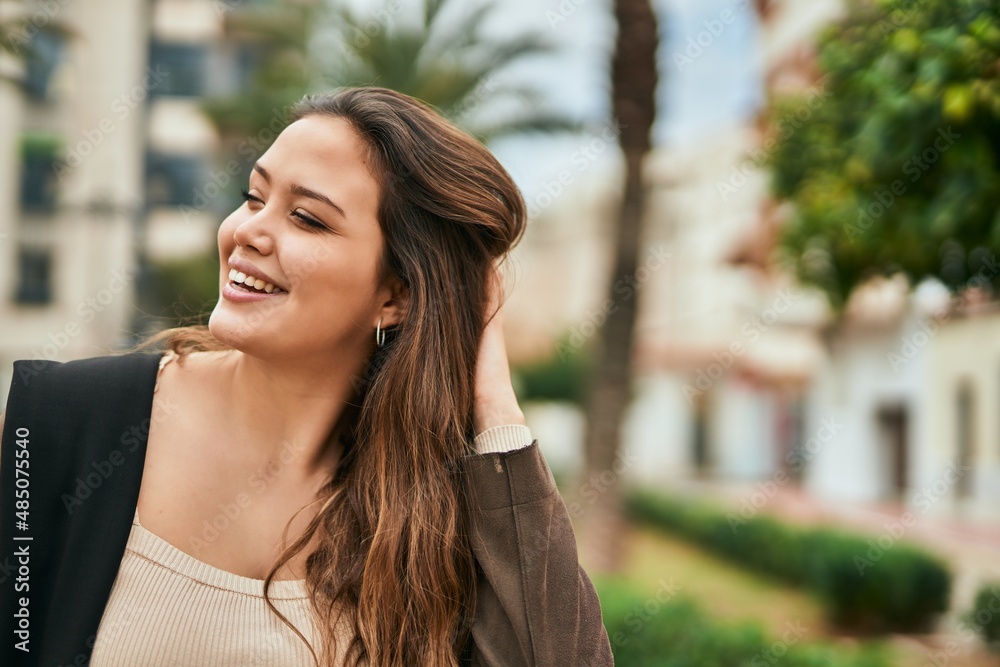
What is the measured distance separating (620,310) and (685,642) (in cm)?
497

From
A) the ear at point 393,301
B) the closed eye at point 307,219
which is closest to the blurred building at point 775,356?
the ear at point 393,301

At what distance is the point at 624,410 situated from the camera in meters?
9.96

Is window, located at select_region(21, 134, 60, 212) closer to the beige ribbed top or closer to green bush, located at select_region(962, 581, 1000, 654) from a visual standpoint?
green bush, located at select_region(962, 581, 1000, 654)

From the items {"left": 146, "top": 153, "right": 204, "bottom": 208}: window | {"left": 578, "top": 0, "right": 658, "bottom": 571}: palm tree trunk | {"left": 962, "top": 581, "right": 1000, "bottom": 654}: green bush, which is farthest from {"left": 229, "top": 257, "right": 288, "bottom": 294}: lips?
{"left": 146, "top": 153, "right": 204, "bottom": 208}: window

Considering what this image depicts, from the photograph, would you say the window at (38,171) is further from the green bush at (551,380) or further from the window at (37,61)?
the green bush at (551,380)

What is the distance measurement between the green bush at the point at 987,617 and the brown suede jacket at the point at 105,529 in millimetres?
7497

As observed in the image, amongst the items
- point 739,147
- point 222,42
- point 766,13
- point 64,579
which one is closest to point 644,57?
point 64,579

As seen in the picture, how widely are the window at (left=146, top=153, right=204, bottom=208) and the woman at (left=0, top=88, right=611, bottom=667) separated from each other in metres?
31.7

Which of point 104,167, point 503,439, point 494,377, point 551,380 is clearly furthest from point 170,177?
point 503,439

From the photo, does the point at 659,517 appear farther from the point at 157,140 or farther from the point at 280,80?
the point at 157,140

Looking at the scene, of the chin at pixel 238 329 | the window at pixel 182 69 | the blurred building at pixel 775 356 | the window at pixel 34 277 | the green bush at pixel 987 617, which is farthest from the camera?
the window at pixel 182 69

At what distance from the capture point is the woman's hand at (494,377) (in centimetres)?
212

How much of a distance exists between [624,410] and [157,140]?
87.1 feet

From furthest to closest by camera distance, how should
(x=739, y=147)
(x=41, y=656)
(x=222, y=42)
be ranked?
(x=222, y=42) < (x=739, y=147) < (x=41, y=656)
